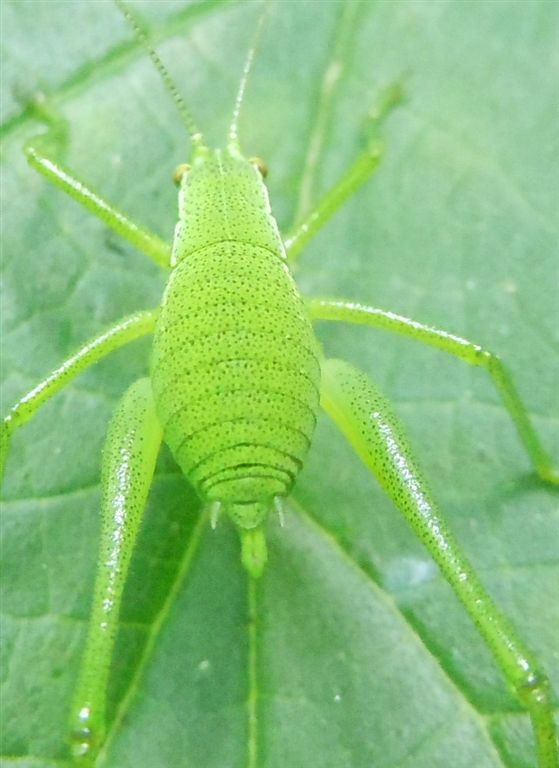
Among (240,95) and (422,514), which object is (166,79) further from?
(422,514)

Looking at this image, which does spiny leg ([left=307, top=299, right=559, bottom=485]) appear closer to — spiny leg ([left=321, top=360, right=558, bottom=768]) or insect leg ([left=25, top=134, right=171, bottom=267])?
spiny leg ([left=321, top=360, right=558, bottom=768])

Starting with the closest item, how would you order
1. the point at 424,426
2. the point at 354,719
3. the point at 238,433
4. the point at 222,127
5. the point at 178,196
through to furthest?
1. the point at 238,433
2. the point at 354,719
3. the point at 424,426
4. the point at 178,196
5. the point at 222,127

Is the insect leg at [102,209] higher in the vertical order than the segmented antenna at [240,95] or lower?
lower

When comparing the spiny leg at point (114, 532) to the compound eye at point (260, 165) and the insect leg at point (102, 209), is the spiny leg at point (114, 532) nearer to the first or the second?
the insect leg at point (102, 209)

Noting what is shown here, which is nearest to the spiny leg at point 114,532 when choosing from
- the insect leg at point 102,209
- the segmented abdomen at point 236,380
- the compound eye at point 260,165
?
the segmented abdomen at point 236,380

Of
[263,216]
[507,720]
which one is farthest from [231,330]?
[507,720]

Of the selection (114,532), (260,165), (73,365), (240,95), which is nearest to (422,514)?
(114,532)

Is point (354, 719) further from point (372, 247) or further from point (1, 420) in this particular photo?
point (372, 247)
